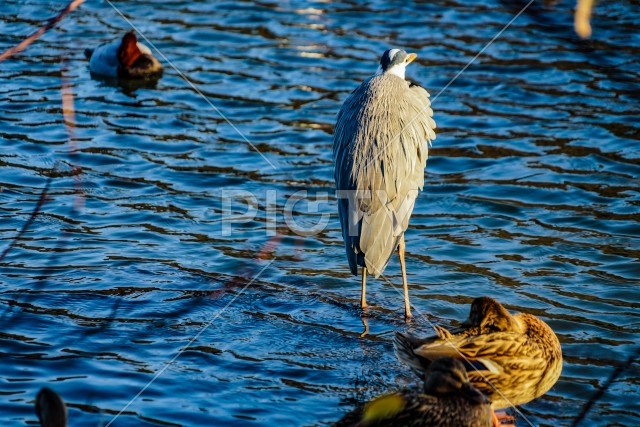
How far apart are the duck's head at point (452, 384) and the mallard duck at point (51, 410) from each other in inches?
77.2

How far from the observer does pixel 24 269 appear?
7348 mm

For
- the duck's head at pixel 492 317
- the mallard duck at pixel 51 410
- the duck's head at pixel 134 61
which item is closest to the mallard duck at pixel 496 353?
the duck's head at pixel 492 317

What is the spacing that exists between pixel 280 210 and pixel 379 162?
237 centimetres

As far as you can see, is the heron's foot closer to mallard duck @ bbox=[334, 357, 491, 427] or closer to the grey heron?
mallard duck @ bbox=[334, 357, 491, 427]

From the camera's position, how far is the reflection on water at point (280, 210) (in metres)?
5.79

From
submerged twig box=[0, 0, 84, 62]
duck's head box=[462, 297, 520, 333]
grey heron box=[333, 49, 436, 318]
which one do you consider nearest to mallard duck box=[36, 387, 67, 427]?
submerged twig box=[0, 0, 84, 62]

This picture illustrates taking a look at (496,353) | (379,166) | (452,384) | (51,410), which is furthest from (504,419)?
(51,410)

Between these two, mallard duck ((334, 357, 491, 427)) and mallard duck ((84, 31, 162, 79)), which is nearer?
mallard duck ((334, 357, 491, 427))

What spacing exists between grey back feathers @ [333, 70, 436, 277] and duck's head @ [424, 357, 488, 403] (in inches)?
81.2

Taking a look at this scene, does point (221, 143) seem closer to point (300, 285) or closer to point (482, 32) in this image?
point (300, 285)

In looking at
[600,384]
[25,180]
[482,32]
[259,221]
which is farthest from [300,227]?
[482,32]

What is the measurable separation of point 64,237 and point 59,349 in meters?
2.24

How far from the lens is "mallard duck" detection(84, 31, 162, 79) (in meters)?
12.6

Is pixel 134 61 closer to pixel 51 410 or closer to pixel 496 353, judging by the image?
pixel 496 353
